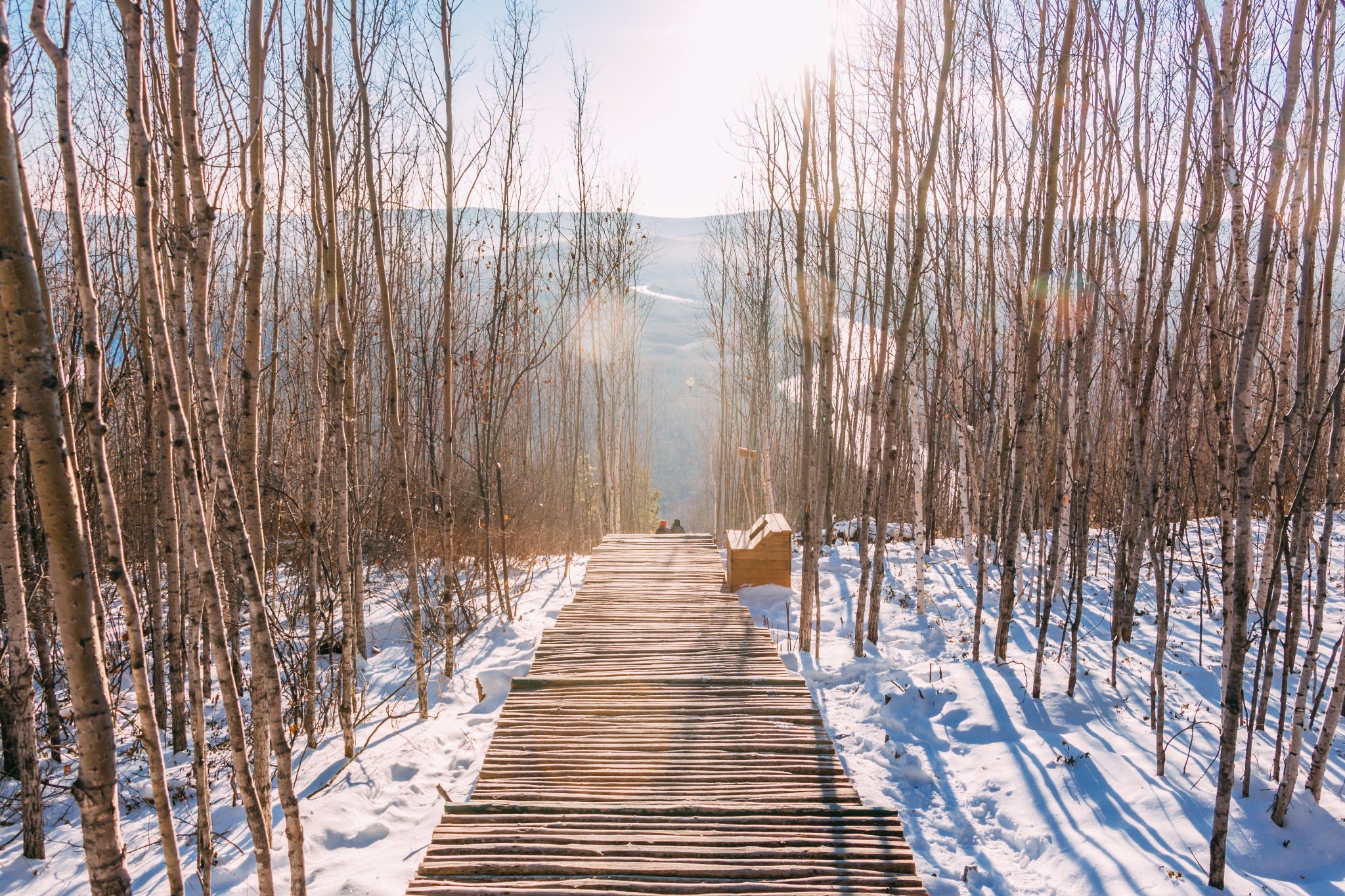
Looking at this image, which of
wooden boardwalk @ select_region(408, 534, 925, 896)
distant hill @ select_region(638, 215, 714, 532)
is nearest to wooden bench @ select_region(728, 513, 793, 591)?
wooden boardwalk @ select_region(408, 534, 925, 896)

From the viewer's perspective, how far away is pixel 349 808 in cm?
347

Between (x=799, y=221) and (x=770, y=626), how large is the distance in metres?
3.75

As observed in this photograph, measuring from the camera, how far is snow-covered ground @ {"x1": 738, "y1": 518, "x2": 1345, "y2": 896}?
2.89 metres

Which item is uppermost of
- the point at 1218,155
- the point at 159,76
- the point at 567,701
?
the point at 159,76

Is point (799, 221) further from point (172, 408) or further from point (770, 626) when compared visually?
point (172, 408)

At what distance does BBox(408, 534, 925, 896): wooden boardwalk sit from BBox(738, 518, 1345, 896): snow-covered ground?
72cm

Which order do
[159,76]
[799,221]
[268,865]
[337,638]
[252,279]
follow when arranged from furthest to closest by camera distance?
[337,638]
[799,221]
[159,76]
[252,279]
[268,865]

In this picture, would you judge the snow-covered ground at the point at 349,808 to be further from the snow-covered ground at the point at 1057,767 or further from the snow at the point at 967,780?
the snow-covered ground at the point at 1057,767

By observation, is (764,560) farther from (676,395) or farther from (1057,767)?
(676,395)

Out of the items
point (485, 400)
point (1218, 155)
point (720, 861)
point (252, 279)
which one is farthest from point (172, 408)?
point (485, 400)

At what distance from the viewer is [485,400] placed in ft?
22.4

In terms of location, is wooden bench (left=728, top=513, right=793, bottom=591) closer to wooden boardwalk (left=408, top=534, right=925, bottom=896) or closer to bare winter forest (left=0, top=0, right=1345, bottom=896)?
bare winter forest (left=0, top=0, right=1345, bottom=896)

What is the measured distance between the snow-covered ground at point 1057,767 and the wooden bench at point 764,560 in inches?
39.1

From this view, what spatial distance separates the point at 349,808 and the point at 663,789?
5.26 feet
